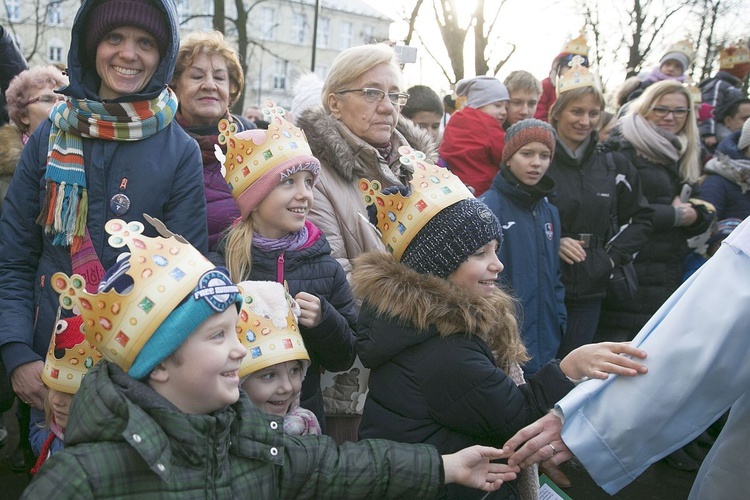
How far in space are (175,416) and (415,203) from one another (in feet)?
4.15

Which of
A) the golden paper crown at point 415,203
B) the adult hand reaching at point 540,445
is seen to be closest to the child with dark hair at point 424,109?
the golden paper crown at point 415,203

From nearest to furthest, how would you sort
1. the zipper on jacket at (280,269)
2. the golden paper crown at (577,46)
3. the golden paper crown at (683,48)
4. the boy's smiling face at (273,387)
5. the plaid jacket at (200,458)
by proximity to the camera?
the plaid jacket at (200,458), the boy's smiling face at (273,387), the zipper on jacket at (280,269), the golden paper crown at (577,46), the golden paper crown at (683,48)

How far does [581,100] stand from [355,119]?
6.54 ft

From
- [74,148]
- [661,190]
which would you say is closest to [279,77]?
[661,190]

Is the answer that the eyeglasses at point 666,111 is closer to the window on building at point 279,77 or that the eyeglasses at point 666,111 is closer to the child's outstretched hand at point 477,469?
the child's outstretched hand at point 477,469

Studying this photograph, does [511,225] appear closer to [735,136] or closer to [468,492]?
[468,492]

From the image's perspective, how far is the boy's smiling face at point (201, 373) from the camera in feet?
6.67

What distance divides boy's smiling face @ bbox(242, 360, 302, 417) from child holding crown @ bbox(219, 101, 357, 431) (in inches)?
11.4

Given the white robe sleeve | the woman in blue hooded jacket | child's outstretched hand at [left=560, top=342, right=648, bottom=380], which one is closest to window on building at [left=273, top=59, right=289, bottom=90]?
the woman in blue hooded jacket

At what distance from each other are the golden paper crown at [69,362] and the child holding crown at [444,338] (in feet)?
3.26

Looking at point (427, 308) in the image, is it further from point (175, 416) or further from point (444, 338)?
point (175, 416)

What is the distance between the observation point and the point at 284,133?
319 centimetres

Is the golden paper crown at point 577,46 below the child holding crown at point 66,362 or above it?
above

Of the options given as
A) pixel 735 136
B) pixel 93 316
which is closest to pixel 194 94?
pixel 93 316
